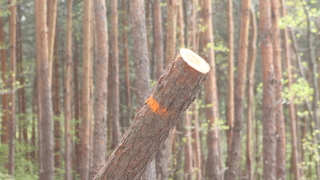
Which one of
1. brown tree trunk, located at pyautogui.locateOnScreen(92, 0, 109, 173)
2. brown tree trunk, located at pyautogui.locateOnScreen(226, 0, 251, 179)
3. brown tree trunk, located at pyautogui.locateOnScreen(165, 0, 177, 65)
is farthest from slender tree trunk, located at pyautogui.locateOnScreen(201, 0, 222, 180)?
brown tree trunk, located at pyautogui.locateOnScreen(92, 0, 109, 173)

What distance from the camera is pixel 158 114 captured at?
3.50 metres

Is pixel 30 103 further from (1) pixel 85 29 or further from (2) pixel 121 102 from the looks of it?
(1) pixel 85 29

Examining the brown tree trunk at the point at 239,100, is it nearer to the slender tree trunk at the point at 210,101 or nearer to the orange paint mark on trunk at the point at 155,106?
the slender tree trunk at the point at 210,101

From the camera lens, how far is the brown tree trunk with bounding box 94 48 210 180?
3338mm

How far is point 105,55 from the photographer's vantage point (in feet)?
30.5

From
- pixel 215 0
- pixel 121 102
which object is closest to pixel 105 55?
pixel 215 0

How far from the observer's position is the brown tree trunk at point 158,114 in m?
3.34

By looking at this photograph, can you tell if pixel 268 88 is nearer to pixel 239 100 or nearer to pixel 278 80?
pixel 278 80

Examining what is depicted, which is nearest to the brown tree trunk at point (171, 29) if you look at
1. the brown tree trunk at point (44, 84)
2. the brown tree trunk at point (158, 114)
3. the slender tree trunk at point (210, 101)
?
the slender tree trunk at point (210, 101)

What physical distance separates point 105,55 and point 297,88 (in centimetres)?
502

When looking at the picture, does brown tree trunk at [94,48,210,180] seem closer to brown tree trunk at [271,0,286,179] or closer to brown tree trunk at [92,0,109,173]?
brown tree trunk at [92,0,109,173]

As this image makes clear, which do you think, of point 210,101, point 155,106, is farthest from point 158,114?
point 210,101

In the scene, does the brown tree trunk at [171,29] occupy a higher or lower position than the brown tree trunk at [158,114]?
higher

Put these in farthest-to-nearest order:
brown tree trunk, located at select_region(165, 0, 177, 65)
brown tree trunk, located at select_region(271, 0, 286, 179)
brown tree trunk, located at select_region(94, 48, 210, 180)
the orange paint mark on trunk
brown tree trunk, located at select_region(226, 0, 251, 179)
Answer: brown tree trunk, located at select_region(226, 0, 251, 179), brown tree trunk, located at select_region(271, 0, 286, 179), brown tree trunk, located at select_region(165, 0, 177, 65), the orange paint mark on trunk, brown tree trunk, located at select_region(94, 48, 210, 180)
